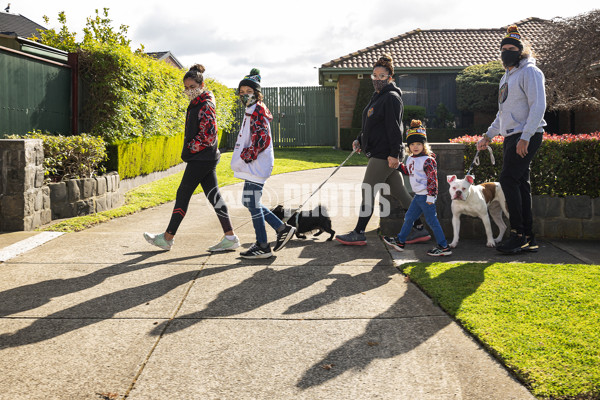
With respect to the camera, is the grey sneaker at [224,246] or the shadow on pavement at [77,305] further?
the grey sneaker at [224,246]

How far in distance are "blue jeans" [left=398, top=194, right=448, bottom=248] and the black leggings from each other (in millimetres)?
1954

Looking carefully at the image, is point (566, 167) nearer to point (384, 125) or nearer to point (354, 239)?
point (384, 125)

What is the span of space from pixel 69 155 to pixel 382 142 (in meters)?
4.85

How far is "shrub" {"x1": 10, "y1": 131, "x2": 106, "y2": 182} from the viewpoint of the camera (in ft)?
26.6

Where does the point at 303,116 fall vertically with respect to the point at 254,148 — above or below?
above

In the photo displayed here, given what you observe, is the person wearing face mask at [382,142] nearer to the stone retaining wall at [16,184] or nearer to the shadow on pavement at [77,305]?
the shadow on pavement at [77,305]

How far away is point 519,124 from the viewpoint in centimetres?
589

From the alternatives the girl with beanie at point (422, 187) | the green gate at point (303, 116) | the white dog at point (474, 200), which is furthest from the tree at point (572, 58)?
the green gate at point (303, 116)

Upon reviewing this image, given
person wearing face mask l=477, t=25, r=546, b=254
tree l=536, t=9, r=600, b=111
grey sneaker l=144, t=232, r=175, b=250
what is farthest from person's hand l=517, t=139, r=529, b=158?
tree l=536, t=9, r=600, b=111

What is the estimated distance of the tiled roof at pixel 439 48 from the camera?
79.2ft

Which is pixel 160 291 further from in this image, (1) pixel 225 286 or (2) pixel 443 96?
(2) pixel 443 96

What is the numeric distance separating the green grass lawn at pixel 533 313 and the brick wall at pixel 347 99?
63.3ft

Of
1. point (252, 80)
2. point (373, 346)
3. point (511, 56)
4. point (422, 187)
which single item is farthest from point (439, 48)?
point (373, 346)

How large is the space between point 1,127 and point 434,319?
6.91 metres
